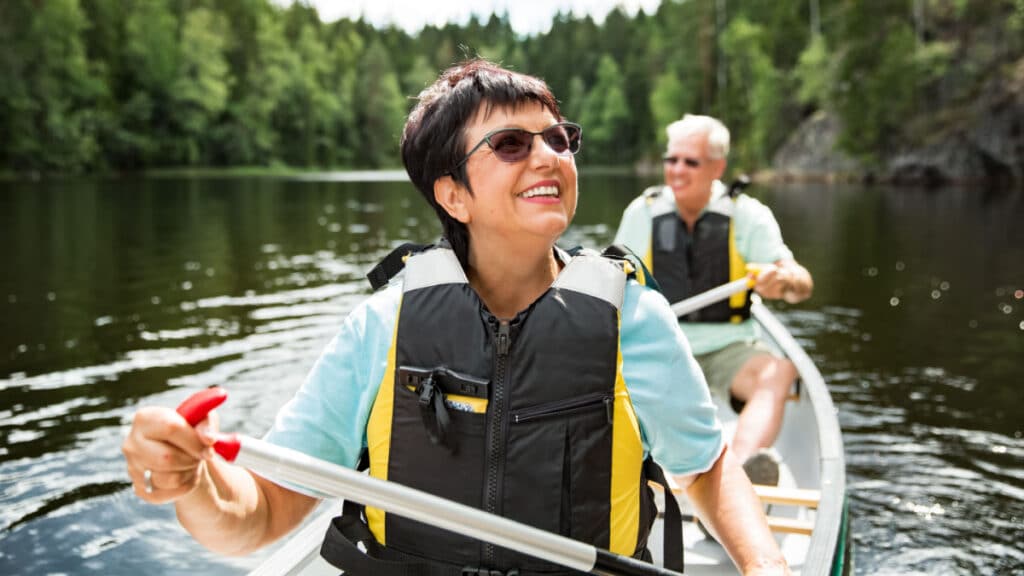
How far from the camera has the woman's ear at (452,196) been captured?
1.83 meters

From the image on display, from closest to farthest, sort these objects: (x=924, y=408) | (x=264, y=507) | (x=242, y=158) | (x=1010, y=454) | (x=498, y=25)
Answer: (x=264, y=507), (x=1010, y=454), (x=924, y=408), (x=242, y=158), (x=498, y=25)

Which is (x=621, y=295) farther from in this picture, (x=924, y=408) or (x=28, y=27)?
(x=28, y=27)

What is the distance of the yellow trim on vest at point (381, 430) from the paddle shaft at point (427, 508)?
0.20 metres

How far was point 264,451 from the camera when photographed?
1.40m

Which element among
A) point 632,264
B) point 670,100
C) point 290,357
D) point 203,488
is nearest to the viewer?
point 203,488

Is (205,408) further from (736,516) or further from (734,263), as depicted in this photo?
(734,263)

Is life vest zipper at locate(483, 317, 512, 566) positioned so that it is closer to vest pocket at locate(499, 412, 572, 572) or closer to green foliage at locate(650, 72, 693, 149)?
vest pocket at locate(499, 412, 572, 572)

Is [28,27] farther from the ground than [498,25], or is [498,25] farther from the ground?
[498,25]

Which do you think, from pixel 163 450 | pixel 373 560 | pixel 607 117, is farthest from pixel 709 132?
pixel 607 117

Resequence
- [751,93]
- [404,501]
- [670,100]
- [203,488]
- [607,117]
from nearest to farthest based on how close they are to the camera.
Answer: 1. [203,488]
2. [404,501]
3. [751,93]
4. [670,100]
5. [607,117]

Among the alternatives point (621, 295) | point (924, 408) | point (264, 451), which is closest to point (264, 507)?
point (264, 451)

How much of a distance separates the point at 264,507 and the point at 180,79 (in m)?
53.3

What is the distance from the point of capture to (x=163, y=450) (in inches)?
49.7

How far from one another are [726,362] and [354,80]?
72.0 metres
